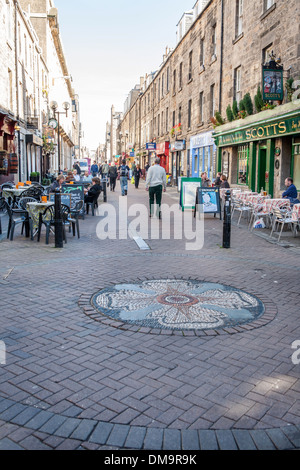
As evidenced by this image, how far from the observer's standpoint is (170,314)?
473cm

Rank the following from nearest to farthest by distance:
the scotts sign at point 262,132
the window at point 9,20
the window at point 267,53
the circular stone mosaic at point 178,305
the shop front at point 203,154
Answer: the circular stone mosaic at point 178,305 < the scotts sign at point 262,132 < the window at point 267,53 < the window at point 9,20 < the shop front at point 203,154

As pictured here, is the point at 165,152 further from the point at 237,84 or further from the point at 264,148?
the point at 264,148

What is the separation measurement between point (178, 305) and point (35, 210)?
515 centimetres

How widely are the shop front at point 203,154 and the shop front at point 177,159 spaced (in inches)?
83.4

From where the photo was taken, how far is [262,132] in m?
15.9

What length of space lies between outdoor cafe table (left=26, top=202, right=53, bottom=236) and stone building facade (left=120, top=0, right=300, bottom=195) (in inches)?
377

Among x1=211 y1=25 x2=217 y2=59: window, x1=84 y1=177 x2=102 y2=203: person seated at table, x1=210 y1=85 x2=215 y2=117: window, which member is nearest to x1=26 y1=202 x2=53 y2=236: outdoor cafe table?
x1=84 y1=177 x2=102 y2=203: person seated at table

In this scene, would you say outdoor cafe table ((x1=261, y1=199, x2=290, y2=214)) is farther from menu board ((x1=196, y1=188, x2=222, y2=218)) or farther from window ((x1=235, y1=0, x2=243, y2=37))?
window ((x1=235, y1=0, x2=243, y2=37))

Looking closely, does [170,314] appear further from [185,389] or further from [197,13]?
[197,13]

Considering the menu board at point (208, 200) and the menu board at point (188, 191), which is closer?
the menu board at point (208, 200)

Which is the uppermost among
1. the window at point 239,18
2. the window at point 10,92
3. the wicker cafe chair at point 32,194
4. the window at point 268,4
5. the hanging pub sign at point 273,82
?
the window at point 239,18

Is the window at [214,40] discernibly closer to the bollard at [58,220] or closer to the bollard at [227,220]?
the bollard at [227,220]

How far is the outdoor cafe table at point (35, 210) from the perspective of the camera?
29.1ft

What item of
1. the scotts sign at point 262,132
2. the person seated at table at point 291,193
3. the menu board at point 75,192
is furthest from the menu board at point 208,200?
the menu board at point 75,192
